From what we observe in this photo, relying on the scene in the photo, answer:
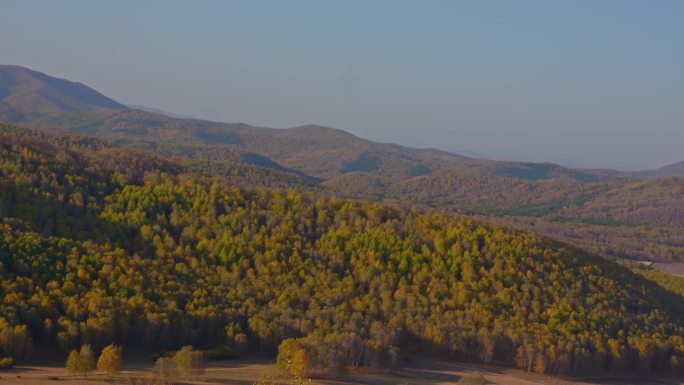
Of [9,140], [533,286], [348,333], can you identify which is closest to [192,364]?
[348,333]

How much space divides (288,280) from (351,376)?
858 inches

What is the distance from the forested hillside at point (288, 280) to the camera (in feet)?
207

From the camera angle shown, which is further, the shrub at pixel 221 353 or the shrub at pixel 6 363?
the shrub at pixel 221 353

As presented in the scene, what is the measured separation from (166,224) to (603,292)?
4836 cm

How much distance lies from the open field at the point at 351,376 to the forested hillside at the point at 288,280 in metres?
1.92

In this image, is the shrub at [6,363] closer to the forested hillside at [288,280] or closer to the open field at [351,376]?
the open field at [351,376]

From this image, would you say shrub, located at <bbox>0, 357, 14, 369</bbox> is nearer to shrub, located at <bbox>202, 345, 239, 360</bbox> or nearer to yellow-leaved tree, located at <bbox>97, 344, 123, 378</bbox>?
yellow-leaved tree, located at <bbox>97, 344, 123, 378</bbox>

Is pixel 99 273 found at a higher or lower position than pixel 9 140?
lower

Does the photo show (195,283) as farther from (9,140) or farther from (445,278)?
(9,140)

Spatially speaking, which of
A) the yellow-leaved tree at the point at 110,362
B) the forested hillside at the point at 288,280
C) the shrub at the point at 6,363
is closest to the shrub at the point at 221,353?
the forested hillside at the point at 288,280

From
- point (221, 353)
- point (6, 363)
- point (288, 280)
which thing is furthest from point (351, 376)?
point (6, 363)

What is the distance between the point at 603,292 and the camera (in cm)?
8556

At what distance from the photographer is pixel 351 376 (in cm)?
5884

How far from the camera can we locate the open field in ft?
160
